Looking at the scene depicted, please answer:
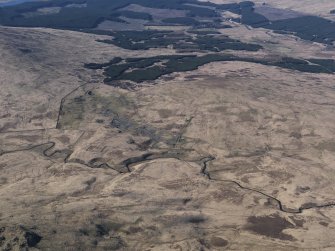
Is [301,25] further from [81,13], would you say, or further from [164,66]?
[164,66]

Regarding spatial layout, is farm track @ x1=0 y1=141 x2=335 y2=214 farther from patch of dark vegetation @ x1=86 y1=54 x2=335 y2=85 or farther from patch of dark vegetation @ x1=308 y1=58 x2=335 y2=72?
patch of dark vegetation @ x1=308 y1=58 x2=335 y2=72

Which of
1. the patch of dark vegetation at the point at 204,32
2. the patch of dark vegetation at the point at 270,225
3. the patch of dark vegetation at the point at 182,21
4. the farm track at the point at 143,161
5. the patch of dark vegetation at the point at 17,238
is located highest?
the patch of dark vegetation at the point at 182,21

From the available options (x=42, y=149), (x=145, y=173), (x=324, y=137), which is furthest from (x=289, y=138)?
(x=42, y=149)

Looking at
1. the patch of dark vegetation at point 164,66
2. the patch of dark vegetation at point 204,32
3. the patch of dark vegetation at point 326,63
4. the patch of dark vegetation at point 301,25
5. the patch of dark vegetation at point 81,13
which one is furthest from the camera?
the patch of dark vegetation at point 81,13

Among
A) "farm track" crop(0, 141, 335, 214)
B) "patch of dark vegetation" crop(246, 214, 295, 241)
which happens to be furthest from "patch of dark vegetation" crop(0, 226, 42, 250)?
"farm track" crop(0, 141, 335, 214)

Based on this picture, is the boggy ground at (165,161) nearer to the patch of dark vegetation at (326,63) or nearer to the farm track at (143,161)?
the farm track at (143,161)

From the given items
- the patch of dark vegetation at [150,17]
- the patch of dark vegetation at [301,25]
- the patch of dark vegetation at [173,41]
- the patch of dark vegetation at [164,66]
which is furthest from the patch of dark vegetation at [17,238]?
the patch of dark vegetation at [301,25]

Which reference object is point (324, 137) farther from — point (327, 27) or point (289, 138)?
point (327, 27)
